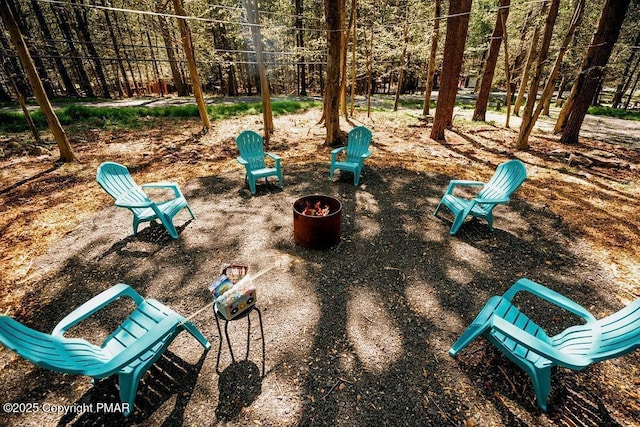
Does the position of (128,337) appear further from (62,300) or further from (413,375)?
(413,375)

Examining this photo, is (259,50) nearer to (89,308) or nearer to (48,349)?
(89,308)

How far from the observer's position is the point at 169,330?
1.90 m

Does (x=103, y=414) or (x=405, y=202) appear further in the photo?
(x=405, y=202)

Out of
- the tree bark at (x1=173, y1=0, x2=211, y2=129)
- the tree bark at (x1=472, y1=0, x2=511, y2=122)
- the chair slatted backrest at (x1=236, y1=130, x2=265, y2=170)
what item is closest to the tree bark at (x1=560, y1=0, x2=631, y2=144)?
the tree bark at (x1=472, y1=0, x2=511, y2=122)

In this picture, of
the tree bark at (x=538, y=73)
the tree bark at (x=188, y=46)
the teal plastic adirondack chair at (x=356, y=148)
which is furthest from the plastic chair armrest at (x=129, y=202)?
the tree bark at (x=538, y=73)

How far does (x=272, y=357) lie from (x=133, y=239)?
111 inches

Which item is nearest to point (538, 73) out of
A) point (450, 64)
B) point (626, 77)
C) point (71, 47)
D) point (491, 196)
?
point (450, 64)

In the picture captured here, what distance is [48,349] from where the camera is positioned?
1658mm

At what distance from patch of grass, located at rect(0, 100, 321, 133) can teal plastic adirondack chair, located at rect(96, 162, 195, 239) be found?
6.99 m

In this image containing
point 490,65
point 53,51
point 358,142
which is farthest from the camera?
point 53,51

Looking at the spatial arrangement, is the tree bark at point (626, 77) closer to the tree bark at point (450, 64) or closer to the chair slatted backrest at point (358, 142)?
the tree bark at point (450, 64)

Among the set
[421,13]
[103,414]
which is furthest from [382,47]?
[103,414]

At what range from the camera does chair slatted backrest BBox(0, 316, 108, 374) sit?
1499mm

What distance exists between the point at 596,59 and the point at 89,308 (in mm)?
11082
